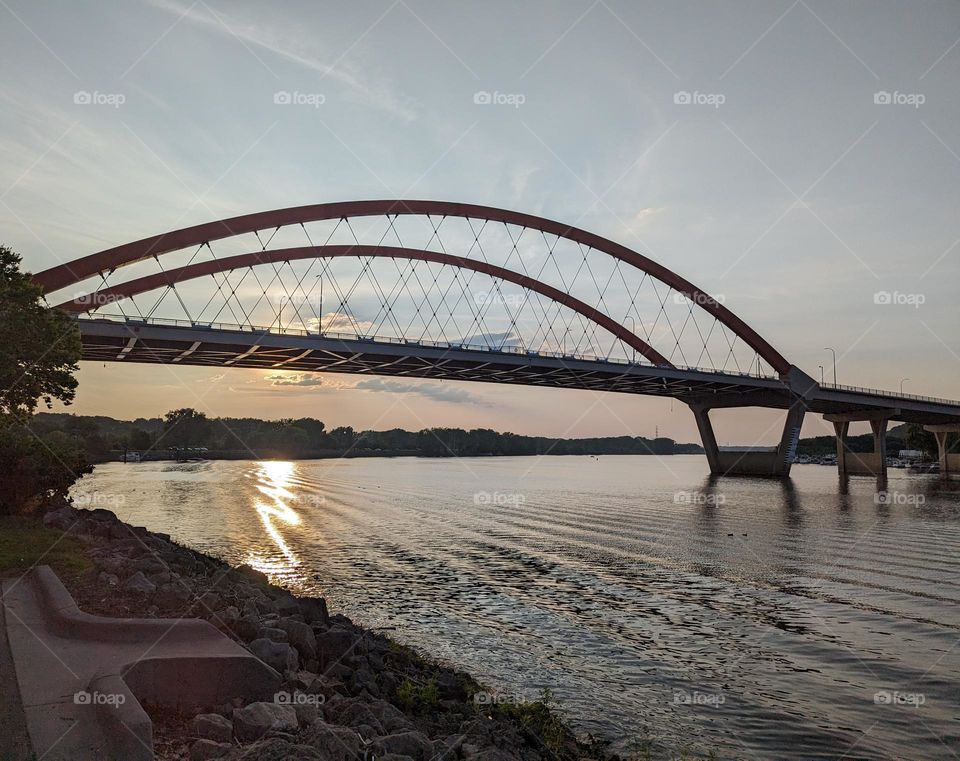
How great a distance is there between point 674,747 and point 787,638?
6.60 meters

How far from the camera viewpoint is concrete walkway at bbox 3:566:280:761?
5.73 metres

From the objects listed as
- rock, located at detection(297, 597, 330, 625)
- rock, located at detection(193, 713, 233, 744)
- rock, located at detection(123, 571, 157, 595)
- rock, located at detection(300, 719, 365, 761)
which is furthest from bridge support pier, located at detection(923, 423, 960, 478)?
rock, located at detection(193, 713, 233, 744)

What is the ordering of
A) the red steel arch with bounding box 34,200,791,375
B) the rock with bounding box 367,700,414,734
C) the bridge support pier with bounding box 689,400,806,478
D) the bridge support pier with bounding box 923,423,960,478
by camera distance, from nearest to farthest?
the rock with bounding box 367,700,414,734 → the red steel arch with bounding box 34,200,791,375 → the bridge support pier with bounding box 689,400,806,478 → the bridge support pier with bounding box 923,423,960,478

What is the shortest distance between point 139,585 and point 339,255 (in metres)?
51.6

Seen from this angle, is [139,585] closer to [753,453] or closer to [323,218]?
[323,218]

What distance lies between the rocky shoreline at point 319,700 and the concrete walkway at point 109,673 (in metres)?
0.33

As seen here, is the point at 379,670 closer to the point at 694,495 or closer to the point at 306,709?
the point at 306,709

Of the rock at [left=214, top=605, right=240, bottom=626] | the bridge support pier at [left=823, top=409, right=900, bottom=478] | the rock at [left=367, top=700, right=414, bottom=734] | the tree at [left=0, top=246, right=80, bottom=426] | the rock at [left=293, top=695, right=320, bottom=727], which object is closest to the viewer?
the rock at [left=293, top=695, right=320, bottom=727]

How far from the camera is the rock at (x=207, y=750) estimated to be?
604 centimetres

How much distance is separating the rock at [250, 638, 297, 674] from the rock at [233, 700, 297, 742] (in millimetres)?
1650

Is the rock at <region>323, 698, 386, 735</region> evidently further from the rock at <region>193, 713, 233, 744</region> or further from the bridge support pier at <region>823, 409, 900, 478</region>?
the bridge support pier at <region>823, 409, 900, 478</region>

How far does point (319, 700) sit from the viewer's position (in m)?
7.95

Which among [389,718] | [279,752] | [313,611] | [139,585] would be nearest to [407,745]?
[389,718]

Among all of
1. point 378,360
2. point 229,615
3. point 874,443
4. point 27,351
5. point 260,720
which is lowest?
point 260,720
